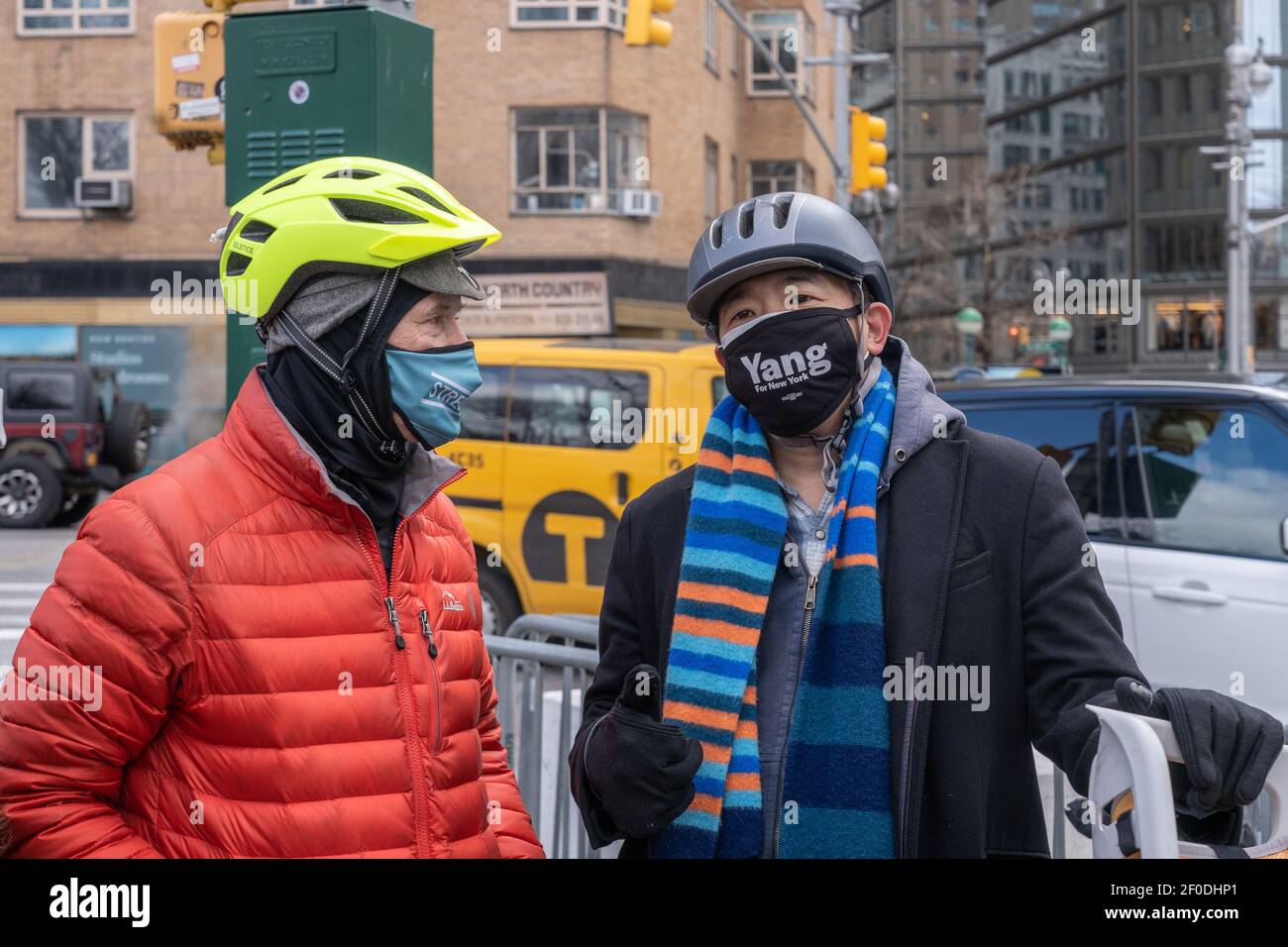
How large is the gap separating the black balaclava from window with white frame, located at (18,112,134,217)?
27.4 metres

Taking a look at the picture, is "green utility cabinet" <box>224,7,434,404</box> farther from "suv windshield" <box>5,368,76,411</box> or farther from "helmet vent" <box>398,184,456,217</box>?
"suv windshield" <box>5,368,76,411</box>

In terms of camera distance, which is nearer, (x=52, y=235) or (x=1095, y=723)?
(x=1095, y=723)

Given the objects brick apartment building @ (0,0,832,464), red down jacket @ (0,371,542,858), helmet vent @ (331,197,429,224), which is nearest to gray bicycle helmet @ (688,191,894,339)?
helmet vent @ (331,197,429,224)

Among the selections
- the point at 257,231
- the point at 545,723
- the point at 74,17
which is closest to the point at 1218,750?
the point at 257,231

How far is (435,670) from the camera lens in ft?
7.49

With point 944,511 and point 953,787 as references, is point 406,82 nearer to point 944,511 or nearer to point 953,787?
point 944,511

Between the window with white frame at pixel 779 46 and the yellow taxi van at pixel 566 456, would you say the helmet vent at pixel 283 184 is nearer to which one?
the yellow taxi van at pixel 566 456

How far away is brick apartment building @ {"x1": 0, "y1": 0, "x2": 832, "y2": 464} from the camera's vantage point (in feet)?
88.8

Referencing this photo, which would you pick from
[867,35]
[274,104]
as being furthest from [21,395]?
[867,35]

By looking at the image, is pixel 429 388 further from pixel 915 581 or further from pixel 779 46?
pixel 779 46

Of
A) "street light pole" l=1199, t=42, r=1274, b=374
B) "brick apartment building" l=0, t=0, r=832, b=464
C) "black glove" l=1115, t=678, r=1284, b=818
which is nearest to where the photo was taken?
"black glove" l=1115, t=678, r=1284, b=818

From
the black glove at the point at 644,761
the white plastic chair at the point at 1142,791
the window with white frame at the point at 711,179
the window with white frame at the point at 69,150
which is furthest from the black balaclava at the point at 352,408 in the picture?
the window with white frame at the point at 711,179

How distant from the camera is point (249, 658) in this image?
2.08m
